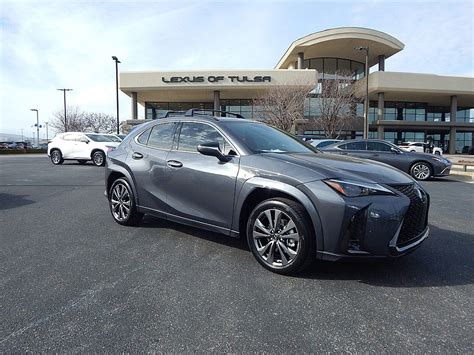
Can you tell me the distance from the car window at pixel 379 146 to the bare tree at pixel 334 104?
18422 millimetres

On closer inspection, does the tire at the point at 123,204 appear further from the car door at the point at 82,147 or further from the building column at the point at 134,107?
the building column at the point at 134,107

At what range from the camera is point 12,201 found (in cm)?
698

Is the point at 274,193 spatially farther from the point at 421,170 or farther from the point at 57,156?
the point at 57,156

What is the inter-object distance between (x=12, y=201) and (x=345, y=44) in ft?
129

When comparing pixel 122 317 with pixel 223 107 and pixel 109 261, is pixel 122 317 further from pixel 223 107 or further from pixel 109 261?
pixel 223 107

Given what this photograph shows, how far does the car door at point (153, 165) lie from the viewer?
4.34 meters

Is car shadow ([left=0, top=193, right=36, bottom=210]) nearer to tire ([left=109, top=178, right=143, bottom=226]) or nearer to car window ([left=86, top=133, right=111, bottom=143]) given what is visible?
tire ([left=109, top=178, right=143, bottom=226])

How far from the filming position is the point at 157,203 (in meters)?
4.43

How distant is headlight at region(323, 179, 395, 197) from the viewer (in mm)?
2967

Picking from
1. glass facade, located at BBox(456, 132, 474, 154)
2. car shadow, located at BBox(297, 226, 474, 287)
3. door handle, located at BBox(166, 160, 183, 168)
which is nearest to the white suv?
door handle, located at BBox(166, 160, 183, 168)

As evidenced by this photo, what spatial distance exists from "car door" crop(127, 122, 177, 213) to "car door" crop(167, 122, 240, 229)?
14 centimetres

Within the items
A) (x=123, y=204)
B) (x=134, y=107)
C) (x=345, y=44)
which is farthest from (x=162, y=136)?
(x=345, y=44)

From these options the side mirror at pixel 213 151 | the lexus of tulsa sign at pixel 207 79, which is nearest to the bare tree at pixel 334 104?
the lexus of tulsa sign at pixel 207 79

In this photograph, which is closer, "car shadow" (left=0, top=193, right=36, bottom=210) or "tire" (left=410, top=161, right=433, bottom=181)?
"car shadow" (left=0, top=193, right=36, bottom=210)
